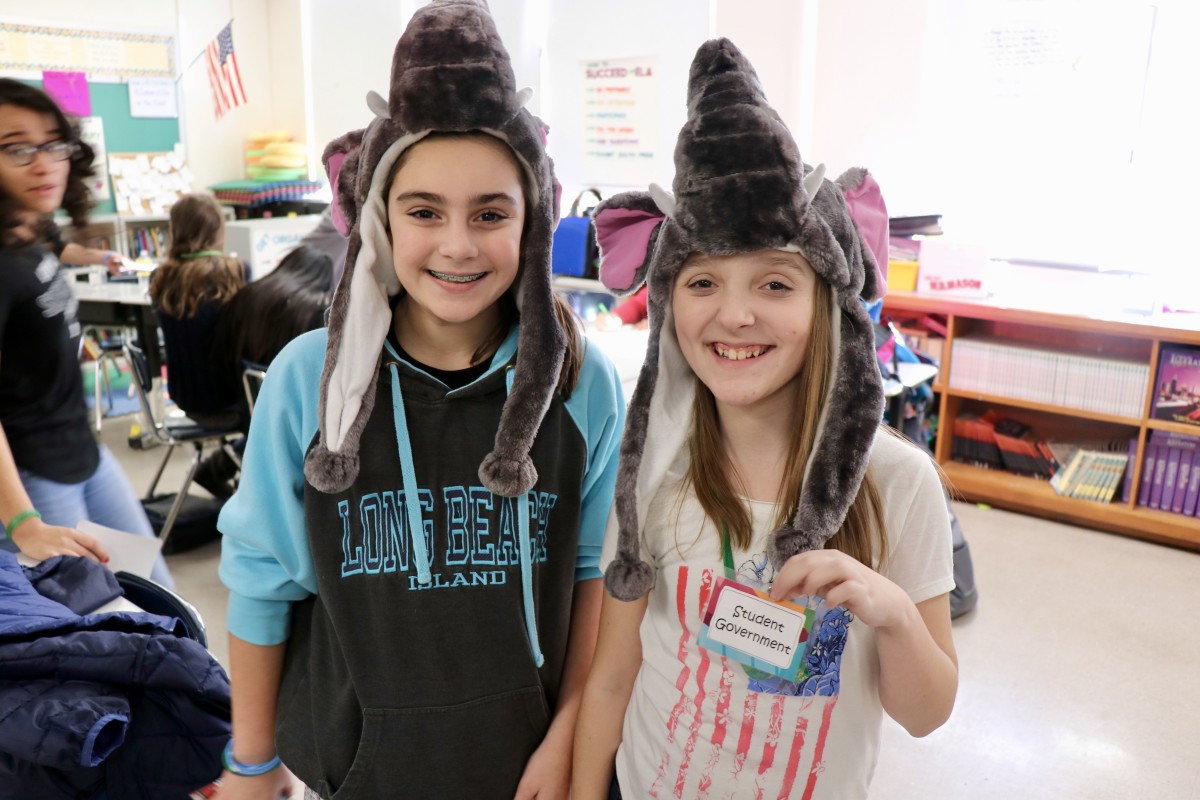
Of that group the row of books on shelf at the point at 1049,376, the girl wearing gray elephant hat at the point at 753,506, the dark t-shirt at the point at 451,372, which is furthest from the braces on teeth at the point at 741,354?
the row of books on shelf at the point at 1049,376

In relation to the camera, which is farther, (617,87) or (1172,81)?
(617,87)

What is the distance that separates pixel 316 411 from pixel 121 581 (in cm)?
90

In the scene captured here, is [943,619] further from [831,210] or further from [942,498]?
[831,210]

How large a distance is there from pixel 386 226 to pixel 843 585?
0.62m

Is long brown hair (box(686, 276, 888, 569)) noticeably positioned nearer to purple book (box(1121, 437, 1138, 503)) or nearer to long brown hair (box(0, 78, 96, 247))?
long brown hair (box(0, 78, 96, 247))

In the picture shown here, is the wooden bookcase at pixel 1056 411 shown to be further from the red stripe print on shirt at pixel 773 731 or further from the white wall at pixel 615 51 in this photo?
the red stripe print on shirt at pixel 773 731

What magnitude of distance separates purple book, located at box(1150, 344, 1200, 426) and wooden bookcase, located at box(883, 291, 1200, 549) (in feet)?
0.10

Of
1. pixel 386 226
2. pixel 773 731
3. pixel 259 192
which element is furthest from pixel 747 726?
pixel 259 192

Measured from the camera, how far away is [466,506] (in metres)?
1.06

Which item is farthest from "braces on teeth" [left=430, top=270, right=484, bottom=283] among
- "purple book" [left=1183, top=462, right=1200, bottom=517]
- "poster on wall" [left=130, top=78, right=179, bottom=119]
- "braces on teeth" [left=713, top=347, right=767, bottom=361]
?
"poster on wall" [left=130, top=78, right=179, bottom=119]

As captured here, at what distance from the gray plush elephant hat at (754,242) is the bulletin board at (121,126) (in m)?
5.71

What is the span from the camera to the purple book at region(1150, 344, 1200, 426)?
11.5 ft

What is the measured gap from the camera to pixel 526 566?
108 centimetres

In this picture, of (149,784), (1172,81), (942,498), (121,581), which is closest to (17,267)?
(121,581)
